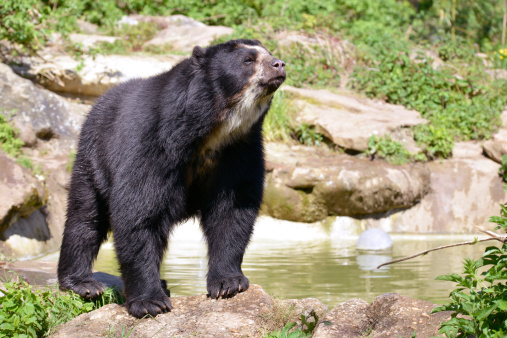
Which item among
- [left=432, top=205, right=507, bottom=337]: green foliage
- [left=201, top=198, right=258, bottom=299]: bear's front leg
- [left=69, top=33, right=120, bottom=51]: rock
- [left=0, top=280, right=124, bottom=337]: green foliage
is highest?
[left=69, top=33, right=120, bottom=51]: rock

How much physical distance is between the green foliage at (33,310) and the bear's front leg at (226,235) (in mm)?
925

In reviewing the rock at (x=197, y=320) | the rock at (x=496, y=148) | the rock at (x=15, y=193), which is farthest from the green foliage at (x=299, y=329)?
the rock at (x=496, y=148)

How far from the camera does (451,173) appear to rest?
1005cm

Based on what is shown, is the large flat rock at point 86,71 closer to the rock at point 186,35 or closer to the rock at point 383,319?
the rock at point 186,35

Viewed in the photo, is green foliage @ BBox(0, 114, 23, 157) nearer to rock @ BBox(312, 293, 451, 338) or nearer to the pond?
the pond

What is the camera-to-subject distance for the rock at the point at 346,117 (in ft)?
34.0

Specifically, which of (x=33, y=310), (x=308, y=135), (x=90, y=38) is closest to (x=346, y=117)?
(x=308, y=135)

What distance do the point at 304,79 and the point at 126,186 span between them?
952 cm

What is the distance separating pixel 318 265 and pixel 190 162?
3.19m

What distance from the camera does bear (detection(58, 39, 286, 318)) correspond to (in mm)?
3756

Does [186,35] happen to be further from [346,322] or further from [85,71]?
[346,322]

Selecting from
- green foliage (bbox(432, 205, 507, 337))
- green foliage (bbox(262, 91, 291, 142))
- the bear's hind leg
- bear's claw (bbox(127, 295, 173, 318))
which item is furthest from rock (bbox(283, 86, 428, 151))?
green foliage (bbox(432, 205, 507, 337))

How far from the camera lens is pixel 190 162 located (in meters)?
3.90

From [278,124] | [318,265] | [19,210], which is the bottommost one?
[318,265]
